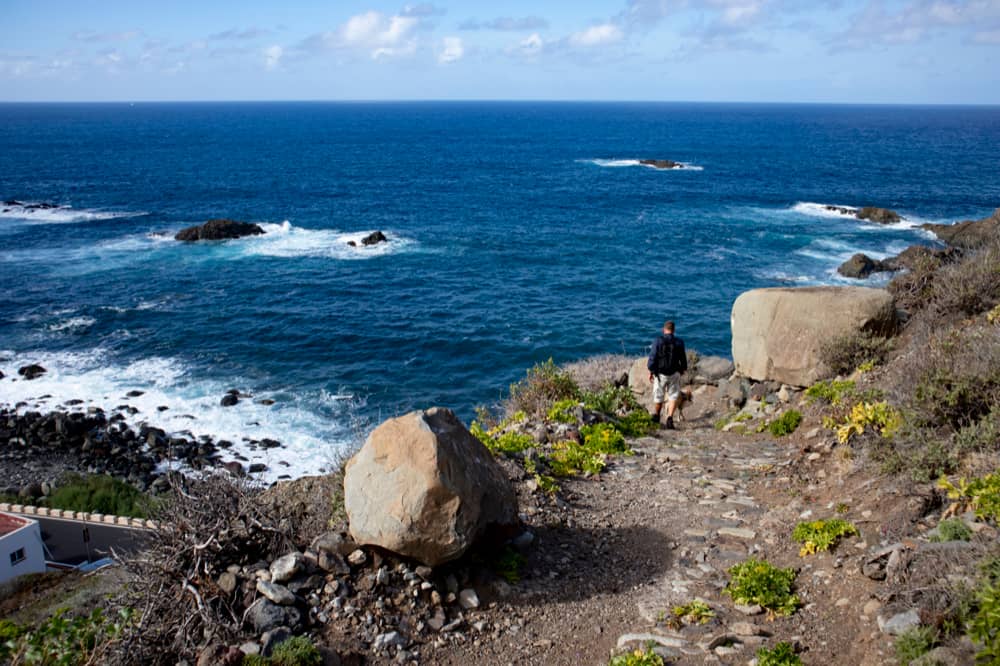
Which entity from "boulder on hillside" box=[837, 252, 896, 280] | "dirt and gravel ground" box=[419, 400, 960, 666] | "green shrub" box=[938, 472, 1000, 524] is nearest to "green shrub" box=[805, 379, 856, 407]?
"dirt and gravel ground" box=[419, 400, 960, 666]

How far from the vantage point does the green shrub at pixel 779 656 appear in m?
7.04

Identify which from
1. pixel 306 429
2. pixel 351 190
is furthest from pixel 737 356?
pixel 351 190

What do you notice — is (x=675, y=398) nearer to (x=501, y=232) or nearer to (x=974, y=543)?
(x=974, y=543)

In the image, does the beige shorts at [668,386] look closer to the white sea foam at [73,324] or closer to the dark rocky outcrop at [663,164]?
the white sea foam at [73,324]

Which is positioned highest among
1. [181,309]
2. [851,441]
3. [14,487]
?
[851,441]

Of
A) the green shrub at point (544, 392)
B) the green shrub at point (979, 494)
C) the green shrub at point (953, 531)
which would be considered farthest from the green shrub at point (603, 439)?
the green shrub at point (953, 531)

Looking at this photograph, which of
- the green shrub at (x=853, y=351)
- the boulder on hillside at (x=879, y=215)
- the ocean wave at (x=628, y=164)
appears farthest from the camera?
the ocean wave at (x=628, y=164)

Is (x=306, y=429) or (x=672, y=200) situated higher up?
(x=672, y=200)

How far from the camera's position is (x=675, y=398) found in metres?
15.8

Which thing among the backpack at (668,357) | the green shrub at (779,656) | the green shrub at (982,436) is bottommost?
the green shrub at (779,656)

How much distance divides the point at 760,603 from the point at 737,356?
9.38 meters

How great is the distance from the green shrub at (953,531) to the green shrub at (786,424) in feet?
21.0

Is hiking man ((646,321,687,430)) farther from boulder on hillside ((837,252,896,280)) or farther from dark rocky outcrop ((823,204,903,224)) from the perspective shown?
dark rocky outcrop ((823,204,903,224))

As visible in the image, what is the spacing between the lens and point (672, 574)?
30.3ft
